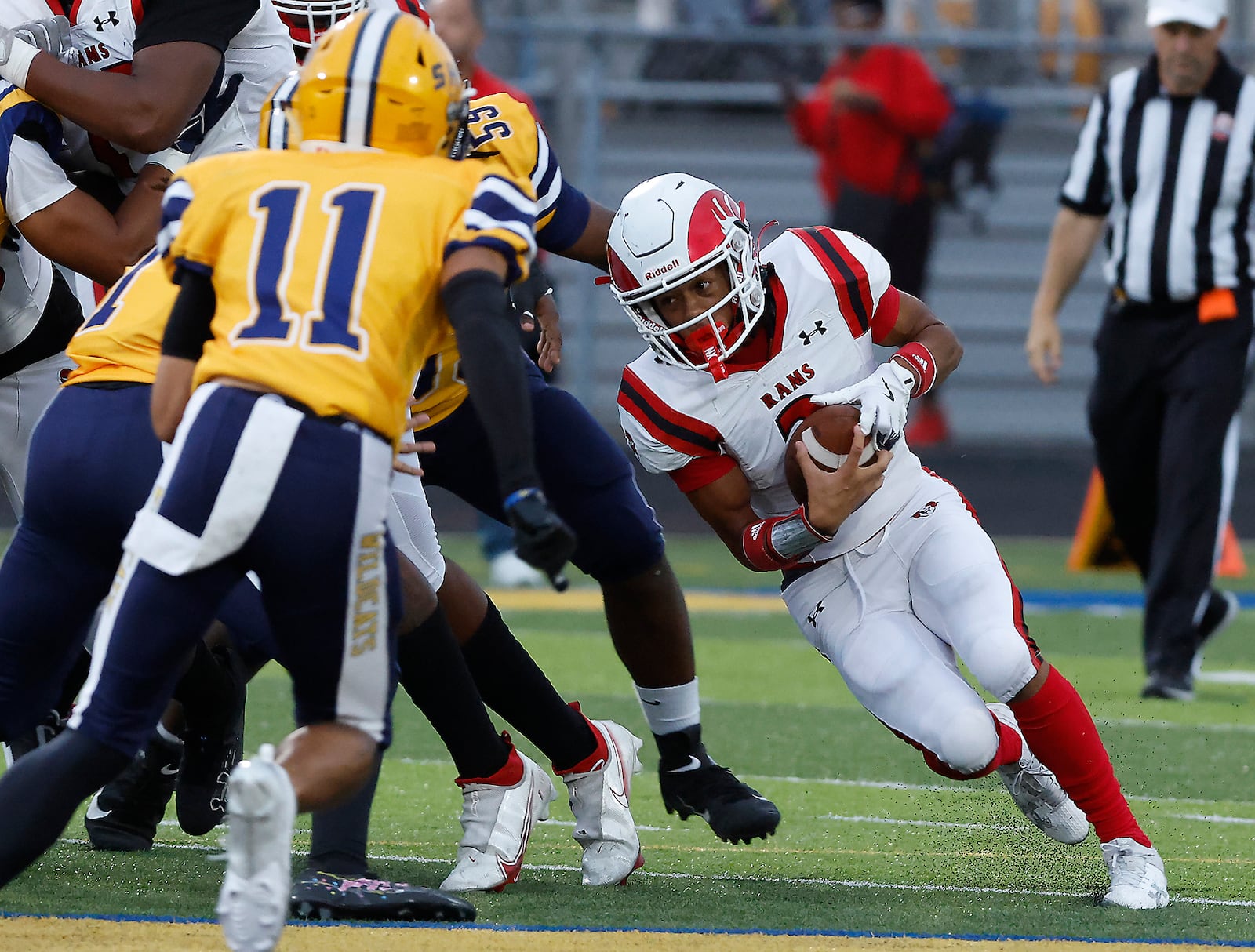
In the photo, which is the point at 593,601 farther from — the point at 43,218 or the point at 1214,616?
the point at 43,218

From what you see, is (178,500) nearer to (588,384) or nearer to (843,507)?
(843,507)

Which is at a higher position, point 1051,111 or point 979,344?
point 1051,111

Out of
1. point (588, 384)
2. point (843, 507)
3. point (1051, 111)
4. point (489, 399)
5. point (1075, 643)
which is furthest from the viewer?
point (1051, 111)

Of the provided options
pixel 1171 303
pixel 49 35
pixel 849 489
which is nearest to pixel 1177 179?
pixel 1171 303

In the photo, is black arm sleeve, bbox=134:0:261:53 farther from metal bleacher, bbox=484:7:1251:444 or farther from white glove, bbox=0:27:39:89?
metal bleacher, bbox=484:7:1251:444

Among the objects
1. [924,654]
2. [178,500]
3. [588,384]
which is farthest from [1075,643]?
[588,384]

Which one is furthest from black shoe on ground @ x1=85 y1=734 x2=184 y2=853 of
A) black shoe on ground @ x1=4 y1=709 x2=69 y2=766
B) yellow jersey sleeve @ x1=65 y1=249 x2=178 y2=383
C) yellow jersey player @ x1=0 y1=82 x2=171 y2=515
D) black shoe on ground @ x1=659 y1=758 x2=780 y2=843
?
black shoe on ground @ x1=659 y1=758 x2=780 y2=843

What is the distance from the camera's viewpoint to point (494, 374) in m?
2.75

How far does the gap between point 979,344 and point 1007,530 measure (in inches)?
137

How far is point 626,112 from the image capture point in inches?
534

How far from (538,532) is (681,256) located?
1161 mm

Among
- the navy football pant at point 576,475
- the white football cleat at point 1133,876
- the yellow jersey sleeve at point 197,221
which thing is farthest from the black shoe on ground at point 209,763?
the white football cleat at point 1133,876

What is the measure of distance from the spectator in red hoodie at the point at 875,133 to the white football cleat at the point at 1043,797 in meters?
7.73

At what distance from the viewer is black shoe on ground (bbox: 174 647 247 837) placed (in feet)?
12.4
